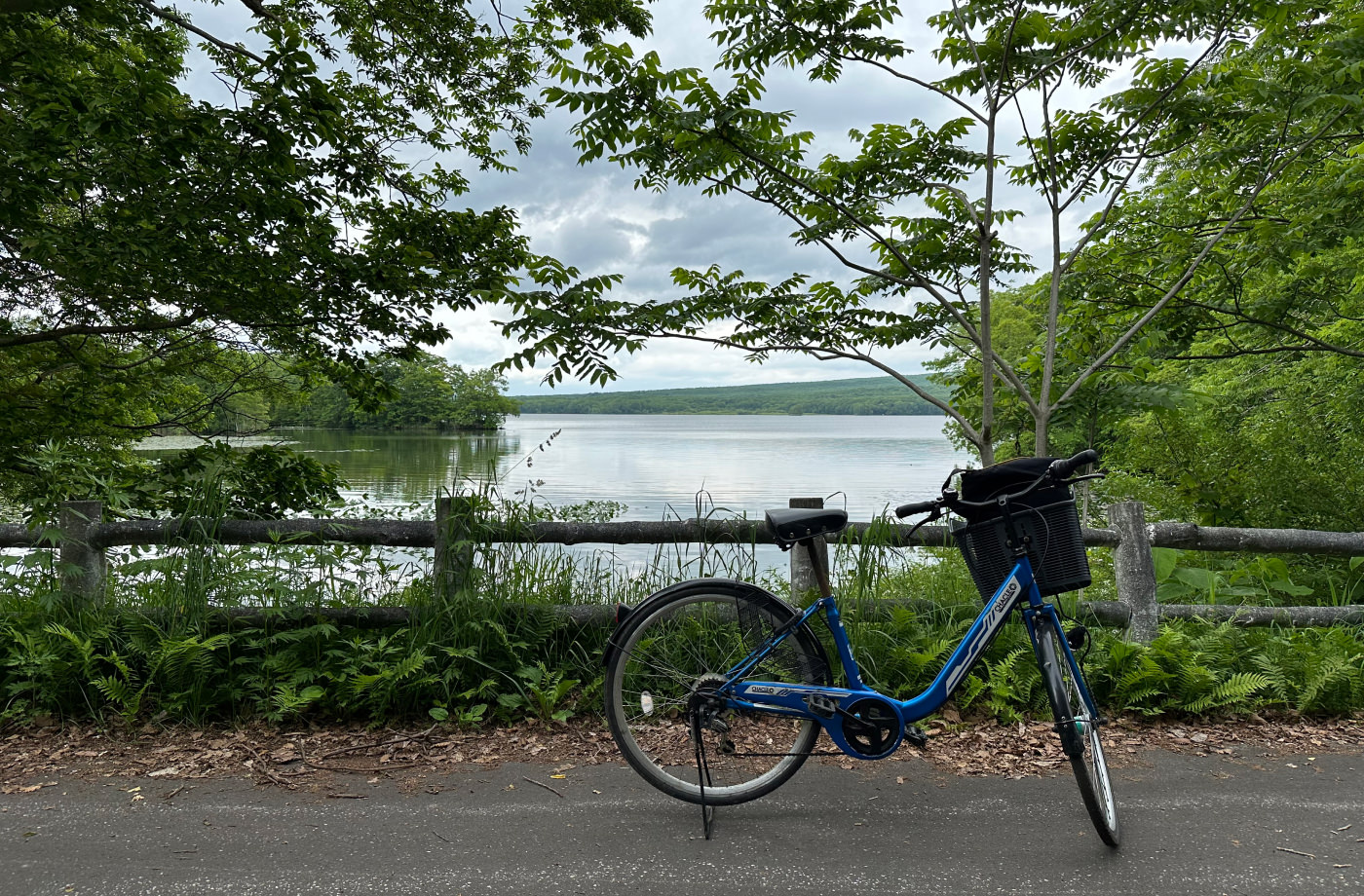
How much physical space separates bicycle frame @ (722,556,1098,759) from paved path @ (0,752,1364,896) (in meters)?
0.41

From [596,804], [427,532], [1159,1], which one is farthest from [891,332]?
[596,804]

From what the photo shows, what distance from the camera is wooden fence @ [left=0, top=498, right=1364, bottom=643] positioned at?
158 inches

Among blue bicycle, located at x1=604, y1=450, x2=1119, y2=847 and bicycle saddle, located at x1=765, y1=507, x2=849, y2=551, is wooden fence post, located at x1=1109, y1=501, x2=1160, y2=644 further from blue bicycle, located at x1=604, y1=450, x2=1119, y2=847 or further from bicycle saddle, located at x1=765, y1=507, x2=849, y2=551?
bicycle saddle, located at x1=765, y1=507, x2=849, y2=551

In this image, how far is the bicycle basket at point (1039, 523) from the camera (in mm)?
2539

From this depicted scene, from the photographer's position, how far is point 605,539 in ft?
13.5

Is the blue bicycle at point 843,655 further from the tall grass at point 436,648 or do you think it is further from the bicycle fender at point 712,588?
the tall grass at point 436,648

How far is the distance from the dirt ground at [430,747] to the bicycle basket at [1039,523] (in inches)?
43.7

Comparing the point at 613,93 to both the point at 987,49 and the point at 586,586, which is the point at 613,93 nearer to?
the point at 987,49

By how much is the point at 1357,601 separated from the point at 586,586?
645 centimetres

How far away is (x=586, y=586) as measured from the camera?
4250 mm

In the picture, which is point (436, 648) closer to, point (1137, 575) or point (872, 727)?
point (872, 727)

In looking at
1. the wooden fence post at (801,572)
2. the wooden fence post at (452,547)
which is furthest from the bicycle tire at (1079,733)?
the wooden fence post at (452,547)

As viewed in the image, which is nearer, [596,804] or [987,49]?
[596,804]

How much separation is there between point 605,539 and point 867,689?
71.5 inches
